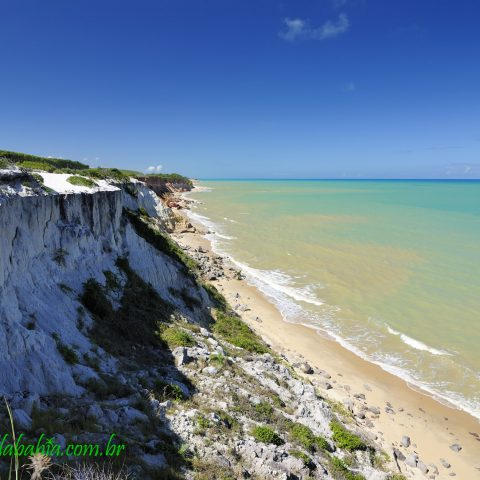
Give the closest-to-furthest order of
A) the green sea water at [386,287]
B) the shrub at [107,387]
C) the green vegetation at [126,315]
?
the shrub at [107,387], the green vegetation at [126,315], the green sea water at [386,287]

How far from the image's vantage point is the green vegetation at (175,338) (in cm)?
1599

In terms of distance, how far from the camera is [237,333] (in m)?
21.4

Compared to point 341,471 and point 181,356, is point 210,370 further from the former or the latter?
point 341,471

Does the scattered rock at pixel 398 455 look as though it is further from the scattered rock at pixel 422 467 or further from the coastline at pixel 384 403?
the scattered rock at pixel 422 467

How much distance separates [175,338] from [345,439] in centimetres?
775

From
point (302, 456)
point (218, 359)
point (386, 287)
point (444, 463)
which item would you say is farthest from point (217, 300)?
point (386, 287)

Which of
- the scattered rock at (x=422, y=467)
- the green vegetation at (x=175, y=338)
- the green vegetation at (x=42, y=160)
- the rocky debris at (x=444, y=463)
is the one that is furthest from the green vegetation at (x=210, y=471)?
the green vegetation at (x=42, y=160)

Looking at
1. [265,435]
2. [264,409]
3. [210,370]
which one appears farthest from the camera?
[210,370]

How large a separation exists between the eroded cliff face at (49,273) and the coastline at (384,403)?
23.9 ft

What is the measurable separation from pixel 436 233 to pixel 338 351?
145ft

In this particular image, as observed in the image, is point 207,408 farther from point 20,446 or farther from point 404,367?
point 404,367

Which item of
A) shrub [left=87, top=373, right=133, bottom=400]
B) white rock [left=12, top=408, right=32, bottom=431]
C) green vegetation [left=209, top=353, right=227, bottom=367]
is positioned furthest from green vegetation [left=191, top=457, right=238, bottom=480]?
green vegetation [left=209, top=353, right=227, bottom=367]

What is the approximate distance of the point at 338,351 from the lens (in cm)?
2241

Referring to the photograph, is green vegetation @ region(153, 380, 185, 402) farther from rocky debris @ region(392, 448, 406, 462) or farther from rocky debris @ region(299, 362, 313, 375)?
rocky debris @ region(299, 362, 313, 375)
